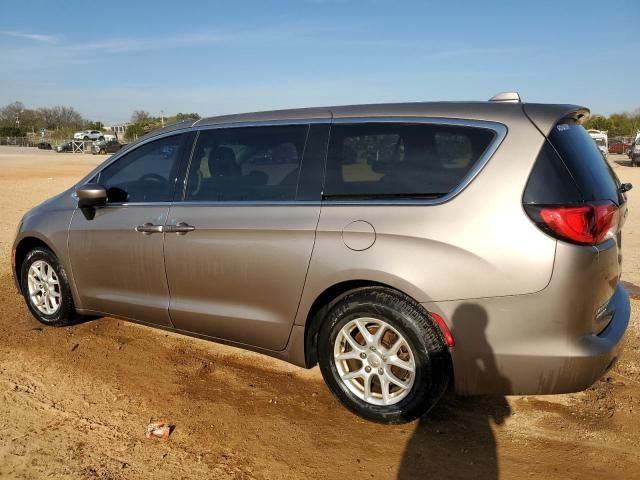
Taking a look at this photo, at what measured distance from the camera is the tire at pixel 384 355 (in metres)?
3.07

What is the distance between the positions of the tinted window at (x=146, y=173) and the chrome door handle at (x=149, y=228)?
22 centimetres

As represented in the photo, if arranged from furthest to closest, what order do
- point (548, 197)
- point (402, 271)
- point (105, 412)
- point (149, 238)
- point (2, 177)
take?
point (2, 177) < point (149, 238) < point (105, 412) < point (402, 271) < point (548, 197)

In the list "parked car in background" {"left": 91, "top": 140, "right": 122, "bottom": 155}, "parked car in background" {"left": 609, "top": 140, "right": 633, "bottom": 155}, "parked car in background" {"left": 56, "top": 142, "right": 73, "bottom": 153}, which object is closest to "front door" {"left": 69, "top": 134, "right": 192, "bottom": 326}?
"parked car in background" {"left": 609, "top": 140, "right": 633, "bottom": 155}

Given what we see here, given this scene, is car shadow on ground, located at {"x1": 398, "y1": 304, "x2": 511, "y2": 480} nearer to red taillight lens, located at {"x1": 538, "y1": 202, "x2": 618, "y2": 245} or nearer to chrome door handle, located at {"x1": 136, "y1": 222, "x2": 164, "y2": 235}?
red taillight lens, located at {"x1": 538, "y1": 202, "x2": 618, "y2": 245}

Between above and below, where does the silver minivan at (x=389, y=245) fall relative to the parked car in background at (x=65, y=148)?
below

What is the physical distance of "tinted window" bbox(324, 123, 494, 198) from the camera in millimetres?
3072

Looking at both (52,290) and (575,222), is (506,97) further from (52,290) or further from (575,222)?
(52,290)

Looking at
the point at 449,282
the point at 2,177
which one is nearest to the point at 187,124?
the point at 449,282

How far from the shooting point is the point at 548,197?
9.31ft

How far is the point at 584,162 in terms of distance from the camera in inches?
120

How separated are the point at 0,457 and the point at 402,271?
2.32 metres

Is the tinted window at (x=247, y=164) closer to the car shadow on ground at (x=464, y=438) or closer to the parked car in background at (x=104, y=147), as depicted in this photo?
the car shadow on ground at (x=464, y=438)

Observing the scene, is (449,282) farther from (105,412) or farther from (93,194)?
(93,194)

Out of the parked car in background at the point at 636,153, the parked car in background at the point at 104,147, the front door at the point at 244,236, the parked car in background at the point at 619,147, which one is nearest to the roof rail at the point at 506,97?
the front door at the point at 244,236
